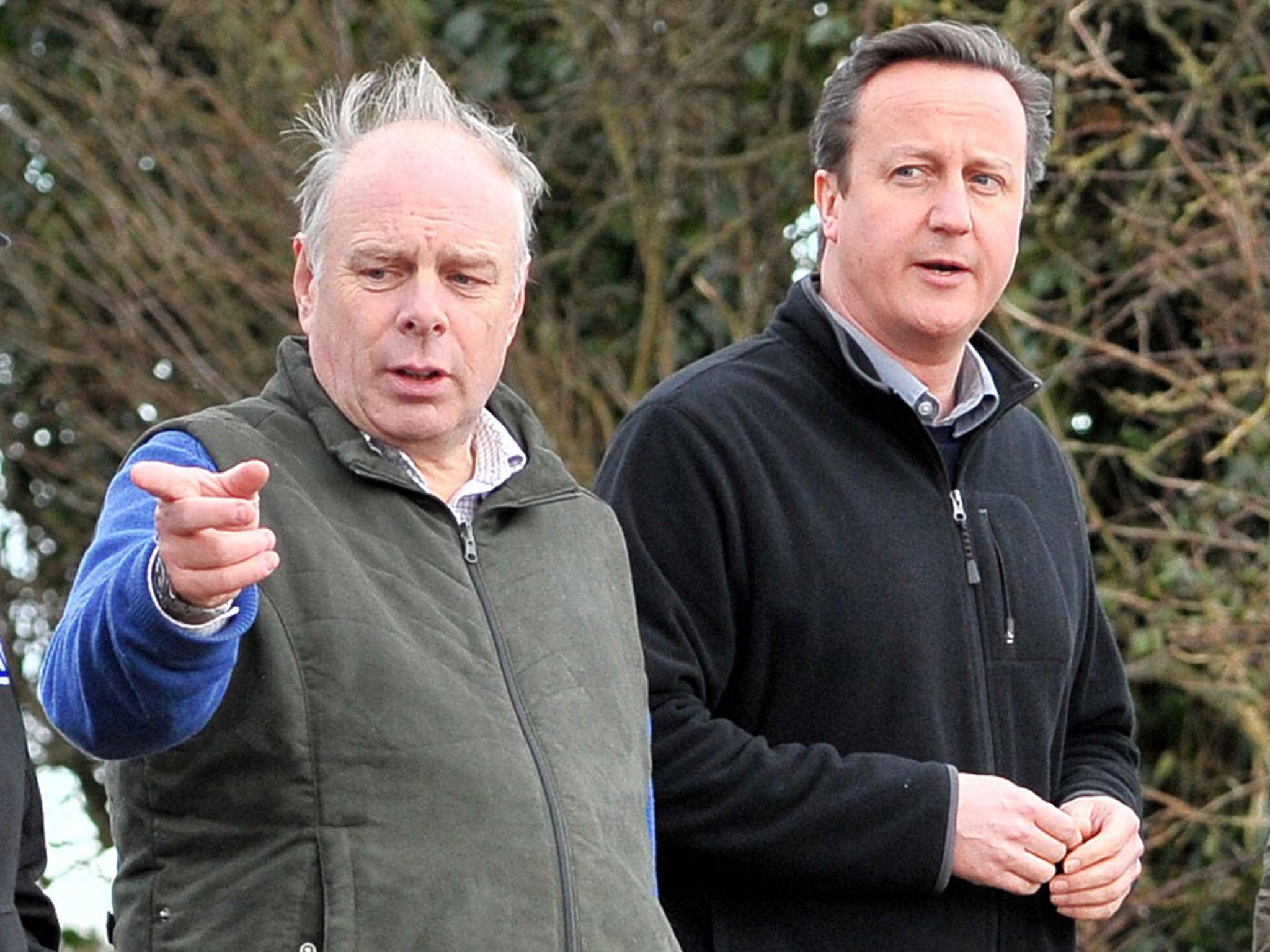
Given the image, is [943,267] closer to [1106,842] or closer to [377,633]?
[1106,842]

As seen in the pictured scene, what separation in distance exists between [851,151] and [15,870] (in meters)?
1.55

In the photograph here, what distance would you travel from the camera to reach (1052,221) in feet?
19.3

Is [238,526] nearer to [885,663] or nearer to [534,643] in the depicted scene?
[534,643]

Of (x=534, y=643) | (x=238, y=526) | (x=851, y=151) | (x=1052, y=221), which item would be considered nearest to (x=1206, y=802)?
(x=1052, y=221)

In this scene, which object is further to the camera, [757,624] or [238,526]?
[757,624]

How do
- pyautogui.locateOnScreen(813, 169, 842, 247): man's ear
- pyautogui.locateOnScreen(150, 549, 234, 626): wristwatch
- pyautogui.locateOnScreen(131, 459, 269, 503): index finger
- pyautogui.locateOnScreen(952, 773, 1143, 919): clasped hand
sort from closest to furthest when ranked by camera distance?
pyautogui.locateOnScreen(131, 459, 269, 503): index finger < pyautogui.locateOnScreen(150, 549, 234, 626): wristwatch < pyautogui.locateOnScreen(952, 773, 1143, 919): clasped hand < pyautogui.locateOnScreen(813, 169, 842, 247): man's ear

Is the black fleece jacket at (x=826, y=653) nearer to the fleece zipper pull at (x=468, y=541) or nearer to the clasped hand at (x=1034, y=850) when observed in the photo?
the clasped hand at (x=1034, y=850)

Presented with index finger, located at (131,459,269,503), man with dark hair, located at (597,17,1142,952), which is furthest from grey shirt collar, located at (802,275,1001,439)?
index finger, located at (131,459,269,503)

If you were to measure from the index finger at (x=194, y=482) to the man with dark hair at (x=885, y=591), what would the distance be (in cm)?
103

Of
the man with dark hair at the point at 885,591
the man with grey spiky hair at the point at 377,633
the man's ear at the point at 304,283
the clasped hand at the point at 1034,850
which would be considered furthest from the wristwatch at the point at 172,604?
the clasped hand at the point at 1034,850

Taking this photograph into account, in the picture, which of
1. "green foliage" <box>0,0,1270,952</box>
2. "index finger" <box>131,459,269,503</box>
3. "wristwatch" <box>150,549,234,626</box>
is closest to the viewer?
"index finger" <box>131,459,269,503</box>

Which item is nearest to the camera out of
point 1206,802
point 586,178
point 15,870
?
point 15,870

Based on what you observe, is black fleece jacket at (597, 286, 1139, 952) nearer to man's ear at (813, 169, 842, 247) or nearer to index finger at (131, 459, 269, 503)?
man's ear at (813, 169, 842, 247)

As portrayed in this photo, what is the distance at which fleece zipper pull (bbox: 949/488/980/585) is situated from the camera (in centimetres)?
323
